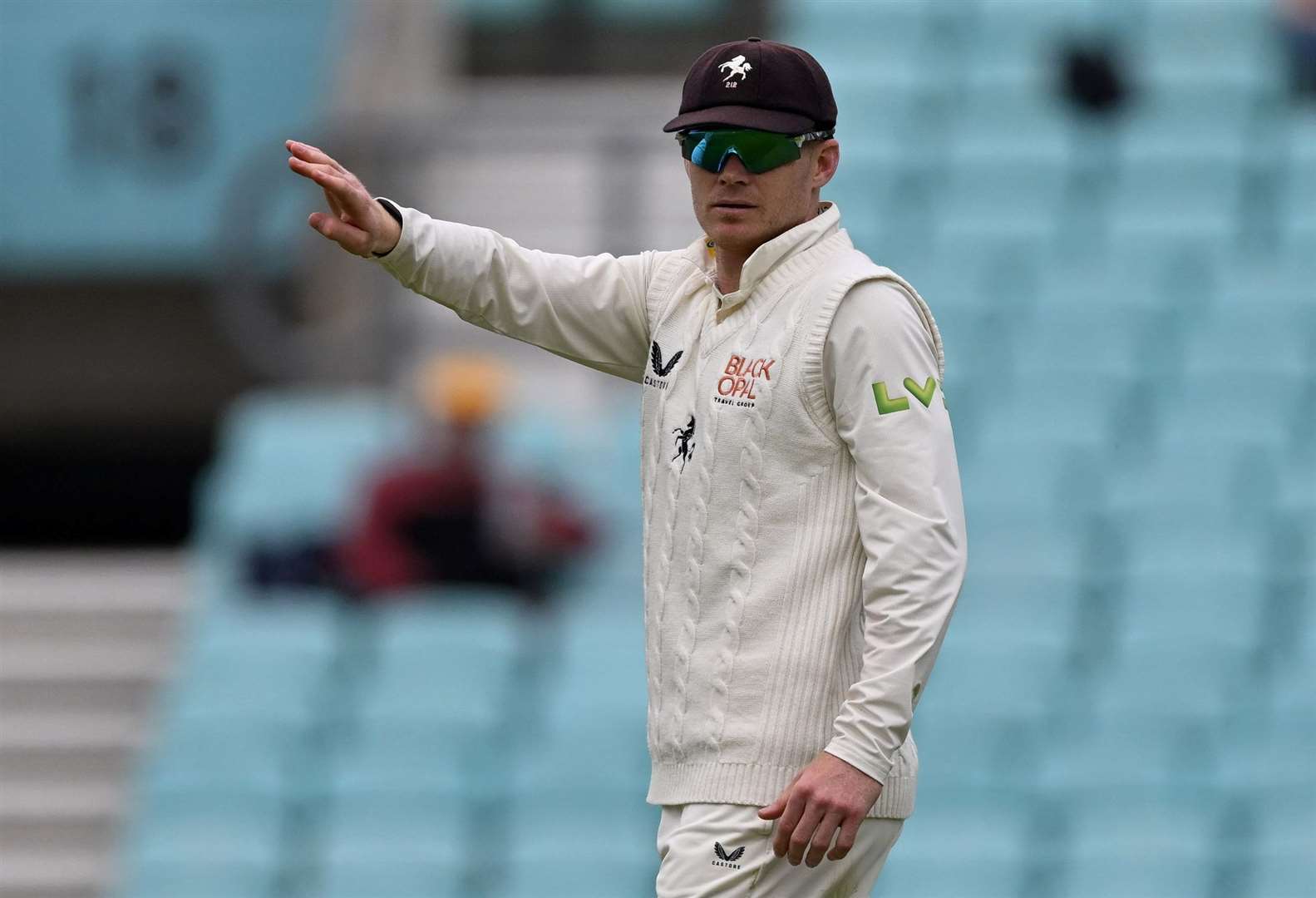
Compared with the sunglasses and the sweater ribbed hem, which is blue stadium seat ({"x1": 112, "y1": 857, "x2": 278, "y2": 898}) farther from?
the sunglasses

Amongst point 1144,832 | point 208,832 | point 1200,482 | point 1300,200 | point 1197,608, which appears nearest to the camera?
point 1144,832

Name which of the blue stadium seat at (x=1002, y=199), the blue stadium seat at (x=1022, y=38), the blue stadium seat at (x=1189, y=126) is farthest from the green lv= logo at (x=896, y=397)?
the blue stadium seat at (x=1022, y=38)

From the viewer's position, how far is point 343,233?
7.73ft

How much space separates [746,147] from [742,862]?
0.76 meters

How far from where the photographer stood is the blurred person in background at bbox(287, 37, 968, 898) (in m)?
2.27

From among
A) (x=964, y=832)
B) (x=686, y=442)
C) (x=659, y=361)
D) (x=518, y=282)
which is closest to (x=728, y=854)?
(x=686, y=442)

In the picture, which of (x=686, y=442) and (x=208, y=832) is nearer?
(x=686, y=442)

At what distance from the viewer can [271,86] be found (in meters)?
9.16

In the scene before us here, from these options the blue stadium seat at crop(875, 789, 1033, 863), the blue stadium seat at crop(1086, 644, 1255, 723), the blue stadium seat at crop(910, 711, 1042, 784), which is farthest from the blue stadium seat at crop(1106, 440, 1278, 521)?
the blue stadium seat at crop(875, 789, 1033, 863)

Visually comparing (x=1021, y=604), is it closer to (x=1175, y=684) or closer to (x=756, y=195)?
(x=1175, y=684)

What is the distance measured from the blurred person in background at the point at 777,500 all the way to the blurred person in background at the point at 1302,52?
583cm

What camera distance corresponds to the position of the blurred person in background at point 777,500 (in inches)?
89.3

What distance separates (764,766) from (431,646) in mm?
3789

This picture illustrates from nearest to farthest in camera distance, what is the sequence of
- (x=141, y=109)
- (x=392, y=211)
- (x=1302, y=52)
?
(x=392, y=211), (x=1302, y=52), (x=141, y=109)
